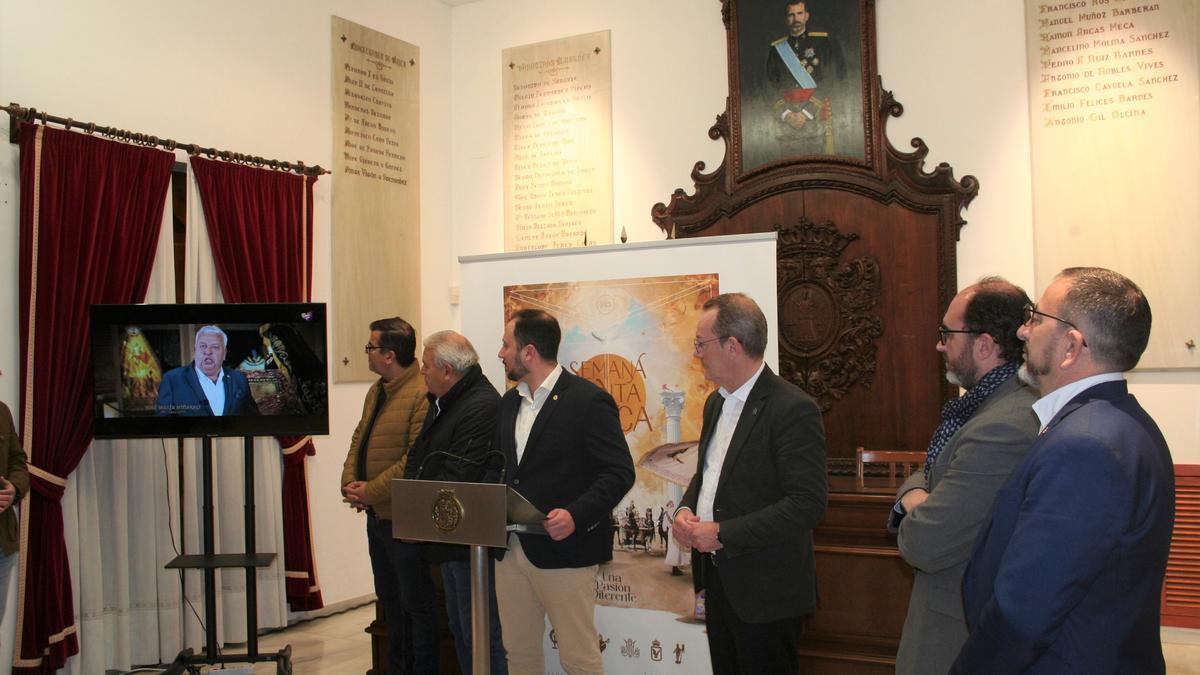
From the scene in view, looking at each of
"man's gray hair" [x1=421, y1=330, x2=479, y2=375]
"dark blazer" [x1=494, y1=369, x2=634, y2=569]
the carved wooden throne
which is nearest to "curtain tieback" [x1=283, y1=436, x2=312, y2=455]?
"man's gray hair" [x1=421, y1=330, x2=479, y2=375]

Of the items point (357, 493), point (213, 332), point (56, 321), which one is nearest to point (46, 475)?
point (56, 321)

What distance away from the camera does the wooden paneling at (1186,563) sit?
4.90 meters

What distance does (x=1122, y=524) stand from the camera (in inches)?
59.4

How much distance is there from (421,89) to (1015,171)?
4.12 meters

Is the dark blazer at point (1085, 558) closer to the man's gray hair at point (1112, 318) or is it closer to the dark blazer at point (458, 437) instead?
the man's gray hair at point (1112, 318)

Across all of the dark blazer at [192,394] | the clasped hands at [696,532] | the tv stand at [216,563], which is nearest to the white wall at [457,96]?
the dark blazer at [192,394]

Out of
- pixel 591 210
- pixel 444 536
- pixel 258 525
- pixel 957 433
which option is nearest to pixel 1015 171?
pixel 591 210

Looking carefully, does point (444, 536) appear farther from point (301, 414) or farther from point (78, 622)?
point (78, 622)

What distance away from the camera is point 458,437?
352cm

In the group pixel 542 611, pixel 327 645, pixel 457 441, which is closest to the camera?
pixel 542 611

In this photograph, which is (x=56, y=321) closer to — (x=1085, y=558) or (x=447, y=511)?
(x=447, y=511)

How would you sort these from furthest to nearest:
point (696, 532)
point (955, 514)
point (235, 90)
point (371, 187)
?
point (371, 187)
point (235, 90)
point (696, 532)
point (955, 514)

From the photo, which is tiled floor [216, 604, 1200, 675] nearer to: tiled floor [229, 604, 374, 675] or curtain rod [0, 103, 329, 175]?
tiled floor [229, 604, 374, 675]

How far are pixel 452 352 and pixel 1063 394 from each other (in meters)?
2.41
